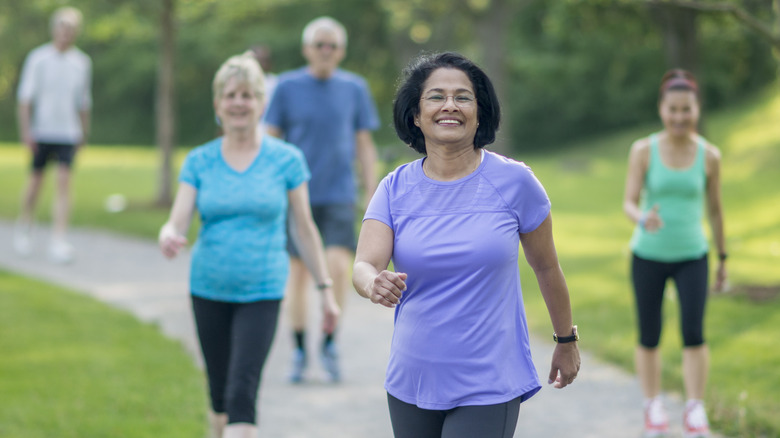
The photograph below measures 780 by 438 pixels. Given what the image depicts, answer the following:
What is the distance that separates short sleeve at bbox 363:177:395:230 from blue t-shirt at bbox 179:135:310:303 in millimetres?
1433

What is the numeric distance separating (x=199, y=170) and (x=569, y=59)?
Result: 3861 cm

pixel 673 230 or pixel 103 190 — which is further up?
pixel 673 230

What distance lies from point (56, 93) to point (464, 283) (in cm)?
925

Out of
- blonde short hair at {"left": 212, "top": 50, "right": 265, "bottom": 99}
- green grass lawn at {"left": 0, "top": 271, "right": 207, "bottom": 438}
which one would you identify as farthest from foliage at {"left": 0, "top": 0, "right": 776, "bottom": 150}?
blonde short hair at {"left": 212, "top": 50, "right": 265, "bottom": 99}

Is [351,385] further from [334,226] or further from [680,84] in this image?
[680,84]

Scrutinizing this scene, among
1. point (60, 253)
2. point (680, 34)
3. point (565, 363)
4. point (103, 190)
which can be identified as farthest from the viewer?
point (103, 190)

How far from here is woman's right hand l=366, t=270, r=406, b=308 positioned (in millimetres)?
2930

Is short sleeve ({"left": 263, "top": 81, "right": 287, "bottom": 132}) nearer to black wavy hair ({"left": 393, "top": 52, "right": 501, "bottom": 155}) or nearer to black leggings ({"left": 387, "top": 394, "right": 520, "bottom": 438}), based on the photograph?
black wavy hair ({"left": 393, "top": 52, "right": 501, "bottom": 155})

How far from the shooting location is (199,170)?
187 inches

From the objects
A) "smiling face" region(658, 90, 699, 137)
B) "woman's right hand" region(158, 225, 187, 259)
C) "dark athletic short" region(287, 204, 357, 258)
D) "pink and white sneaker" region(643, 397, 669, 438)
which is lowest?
"pink and white sneaker" region(643, 397, 669, 438)

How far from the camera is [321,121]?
7.04 m

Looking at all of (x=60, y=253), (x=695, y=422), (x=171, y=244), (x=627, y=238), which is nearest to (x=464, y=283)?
(x=171, y=244)

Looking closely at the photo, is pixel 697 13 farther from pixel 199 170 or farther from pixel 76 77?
pixel 199 170

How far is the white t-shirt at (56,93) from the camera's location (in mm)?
11422
